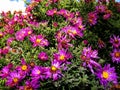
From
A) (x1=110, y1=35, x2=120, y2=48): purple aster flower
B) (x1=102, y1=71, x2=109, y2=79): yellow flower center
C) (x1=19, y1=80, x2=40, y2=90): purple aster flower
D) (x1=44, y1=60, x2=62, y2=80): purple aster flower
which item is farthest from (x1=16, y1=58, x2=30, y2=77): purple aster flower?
(x1=110, y1=35, x2=120, y2=48): purple aster flower

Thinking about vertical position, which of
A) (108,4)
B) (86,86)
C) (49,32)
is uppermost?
(108,4)

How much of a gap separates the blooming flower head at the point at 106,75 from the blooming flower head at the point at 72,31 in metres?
0.56

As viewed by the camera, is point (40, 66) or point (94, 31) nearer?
point (40, 66)

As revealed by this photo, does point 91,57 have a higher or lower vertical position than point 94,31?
lower

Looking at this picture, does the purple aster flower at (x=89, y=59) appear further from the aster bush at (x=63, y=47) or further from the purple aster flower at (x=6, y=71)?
the purple aster flower at (x=6, y=71)

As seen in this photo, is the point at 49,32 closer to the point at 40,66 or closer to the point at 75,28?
the point at 75,28

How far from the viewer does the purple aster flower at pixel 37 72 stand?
3680 millimetres

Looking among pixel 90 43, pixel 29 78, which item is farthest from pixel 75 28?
pixel 29 78

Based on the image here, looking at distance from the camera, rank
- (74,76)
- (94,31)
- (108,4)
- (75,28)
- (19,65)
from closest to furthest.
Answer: (74,76) → (19,65) → (75,28) → (94,31) → (108,4)

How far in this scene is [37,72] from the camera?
370 cm

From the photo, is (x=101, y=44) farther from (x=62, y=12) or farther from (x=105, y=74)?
(x=62, y=12)

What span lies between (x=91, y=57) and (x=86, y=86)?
11.4 inches

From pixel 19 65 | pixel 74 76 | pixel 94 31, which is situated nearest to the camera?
A: pixel 74 76

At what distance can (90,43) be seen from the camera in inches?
170
